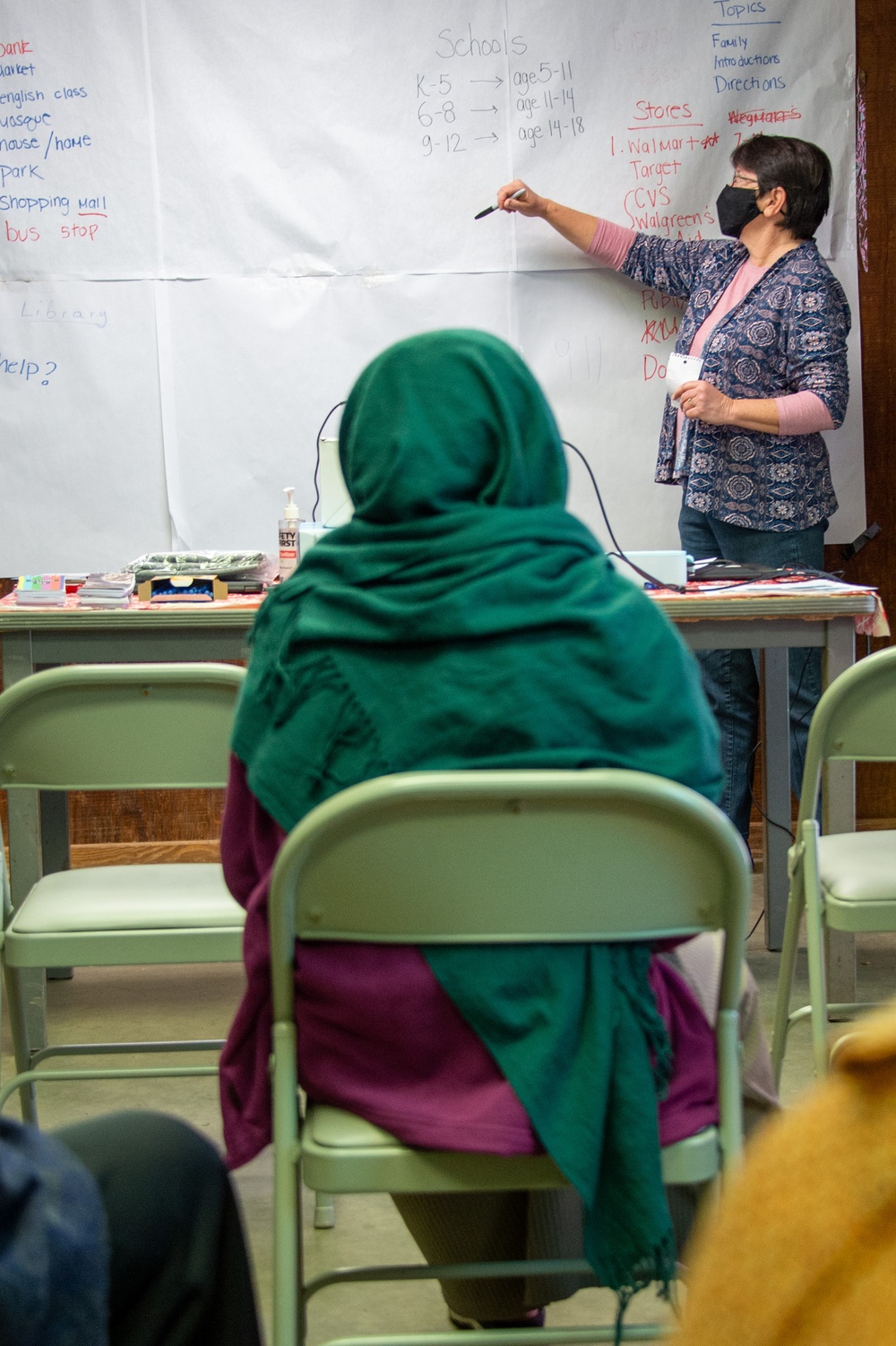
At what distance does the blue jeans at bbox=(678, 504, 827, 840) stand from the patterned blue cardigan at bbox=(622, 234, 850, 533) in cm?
5

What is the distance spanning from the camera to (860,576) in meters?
3.76

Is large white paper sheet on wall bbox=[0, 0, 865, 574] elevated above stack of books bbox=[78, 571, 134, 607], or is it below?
above

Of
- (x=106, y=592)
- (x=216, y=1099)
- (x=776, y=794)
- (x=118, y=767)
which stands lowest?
(x=216, y=1099)

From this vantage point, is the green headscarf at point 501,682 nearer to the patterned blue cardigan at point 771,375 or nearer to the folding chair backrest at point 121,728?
the folding chair backrest at point 121,728

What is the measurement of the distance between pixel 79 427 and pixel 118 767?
2.19 m

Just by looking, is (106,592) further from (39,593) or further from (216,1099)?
(216,1099)

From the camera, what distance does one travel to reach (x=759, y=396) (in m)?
3.29

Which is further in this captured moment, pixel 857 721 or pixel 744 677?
pixel 744 677

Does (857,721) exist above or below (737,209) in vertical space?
below

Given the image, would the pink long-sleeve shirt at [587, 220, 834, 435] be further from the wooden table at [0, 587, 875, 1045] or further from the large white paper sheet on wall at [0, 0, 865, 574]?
the wooden table at [0, 587, 875, 1045]

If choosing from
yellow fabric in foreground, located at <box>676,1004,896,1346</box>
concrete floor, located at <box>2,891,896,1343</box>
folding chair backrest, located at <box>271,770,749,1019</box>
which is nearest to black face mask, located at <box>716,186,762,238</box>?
concrete floor, located at <box>2,891,896,1343</box>

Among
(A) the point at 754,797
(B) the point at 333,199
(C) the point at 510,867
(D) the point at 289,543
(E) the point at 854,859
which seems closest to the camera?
(C) the point at 510,867

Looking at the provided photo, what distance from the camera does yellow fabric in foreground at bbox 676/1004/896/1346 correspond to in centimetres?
31

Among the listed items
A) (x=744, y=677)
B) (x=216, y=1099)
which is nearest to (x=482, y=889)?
(x=216, y=1099)
